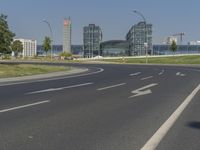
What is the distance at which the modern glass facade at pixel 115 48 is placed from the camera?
151 m

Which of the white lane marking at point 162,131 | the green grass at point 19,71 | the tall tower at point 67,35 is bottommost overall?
the white lane marking at point 162,131

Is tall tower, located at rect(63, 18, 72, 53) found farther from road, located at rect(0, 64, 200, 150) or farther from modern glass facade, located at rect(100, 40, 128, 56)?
road, located at rect(0, 64, 200, 150)

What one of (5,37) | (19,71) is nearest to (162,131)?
(19,71)

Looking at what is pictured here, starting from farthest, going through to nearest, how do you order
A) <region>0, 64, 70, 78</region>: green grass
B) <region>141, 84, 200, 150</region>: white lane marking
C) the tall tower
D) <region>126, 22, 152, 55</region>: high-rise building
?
the tall tower < <region>126, 22, 152, 55</region>: high-rise building < <region>0, 64, 70, 78</region>: green grass < <region>141, 84, 200, 150</region>: white lane marking

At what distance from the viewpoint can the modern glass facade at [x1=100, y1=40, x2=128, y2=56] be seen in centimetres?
15125

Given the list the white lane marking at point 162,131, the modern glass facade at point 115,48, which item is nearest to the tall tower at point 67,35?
the modern glass facade at point 115,48

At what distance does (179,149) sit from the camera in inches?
299

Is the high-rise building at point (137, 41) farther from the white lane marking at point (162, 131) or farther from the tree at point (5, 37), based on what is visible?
the white lane marking at point (162, 131)

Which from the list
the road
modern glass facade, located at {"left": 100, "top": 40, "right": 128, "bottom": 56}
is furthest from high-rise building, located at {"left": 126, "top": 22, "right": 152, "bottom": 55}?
the road

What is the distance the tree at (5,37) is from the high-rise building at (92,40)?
10101cm

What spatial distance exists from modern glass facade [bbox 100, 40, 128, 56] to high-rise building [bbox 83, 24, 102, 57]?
2425 millimetres

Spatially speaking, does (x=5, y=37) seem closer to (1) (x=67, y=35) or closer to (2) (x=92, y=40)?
(2) (x=92, y=40)

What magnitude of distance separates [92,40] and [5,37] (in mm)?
107948

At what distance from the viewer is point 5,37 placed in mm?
46031
